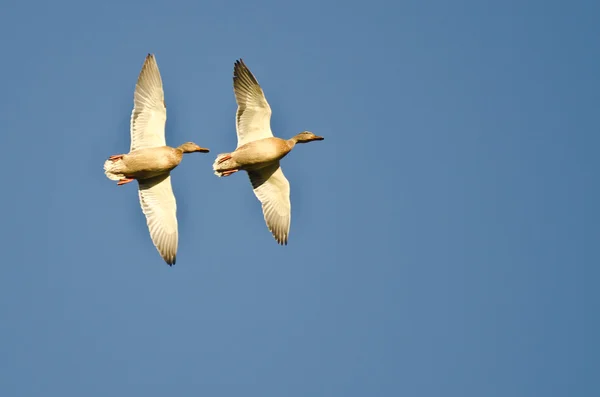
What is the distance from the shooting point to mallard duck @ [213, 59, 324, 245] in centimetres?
3222

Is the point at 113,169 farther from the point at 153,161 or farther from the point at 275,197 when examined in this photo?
the point at 275,197

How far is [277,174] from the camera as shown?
3344 centimetres

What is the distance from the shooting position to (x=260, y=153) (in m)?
32.3

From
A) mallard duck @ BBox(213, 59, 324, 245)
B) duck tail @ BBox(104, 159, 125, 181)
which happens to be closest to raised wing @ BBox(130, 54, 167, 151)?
duck tail @ BBox(104, 159, 125, 181)

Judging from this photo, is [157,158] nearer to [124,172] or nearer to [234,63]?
[124,172]

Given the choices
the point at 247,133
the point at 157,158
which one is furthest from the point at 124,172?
the point at 247,133

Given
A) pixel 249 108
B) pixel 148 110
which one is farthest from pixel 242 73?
pixel 148 110

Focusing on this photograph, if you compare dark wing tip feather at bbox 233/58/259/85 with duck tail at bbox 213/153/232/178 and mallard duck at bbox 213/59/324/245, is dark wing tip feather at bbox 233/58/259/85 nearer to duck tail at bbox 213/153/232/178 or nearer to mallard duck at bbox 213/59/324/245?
mallard duck at bbox 213/59/324/245

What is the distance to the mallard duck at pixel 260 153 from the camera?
32.2 metres

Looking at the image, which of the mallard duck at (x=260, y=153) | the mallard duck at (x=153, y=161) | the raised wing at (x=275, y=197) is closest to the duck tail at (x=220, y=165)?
the mallard duck at (x=260, y=153)

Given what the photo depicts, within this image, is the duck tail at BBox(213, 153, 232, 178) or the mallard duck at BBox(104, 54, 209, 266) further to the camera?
the duck tail at BBox(213, 153, 232, 178)

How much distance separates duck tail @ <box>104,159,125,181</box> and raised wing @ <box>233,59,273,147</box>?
2.95m

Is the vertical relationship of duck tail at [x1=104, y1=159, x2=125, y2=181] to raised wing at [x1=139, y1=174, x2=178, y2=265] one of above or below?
above

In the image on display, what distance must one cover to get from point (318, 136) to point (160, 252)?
16.4 feet
